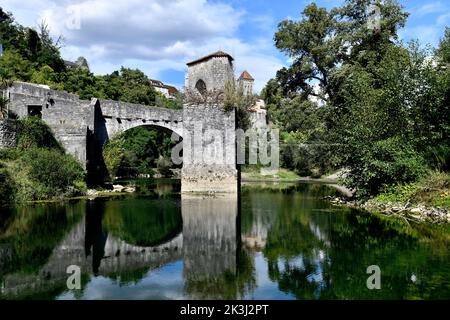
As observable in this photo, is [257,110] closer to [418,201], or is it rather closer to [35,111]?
[35,111]

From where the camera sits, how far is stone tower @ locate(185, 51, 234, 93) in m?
40.8

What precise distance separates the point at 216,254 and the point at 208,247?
78 cm

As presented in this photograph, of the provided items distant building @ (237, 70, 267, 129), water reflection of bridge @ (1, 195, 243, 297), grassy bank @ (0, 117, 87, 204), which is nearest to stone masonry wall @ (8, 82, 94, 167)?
grassy bank @ (0, 117, 87, 204)

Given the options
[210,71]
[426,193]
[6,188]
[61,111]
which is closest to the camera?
[426,193]

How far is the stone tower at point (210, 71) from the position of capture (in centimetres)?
4081

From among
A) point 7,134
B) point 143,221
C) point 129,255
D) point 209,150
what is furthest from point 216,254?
point 7,134

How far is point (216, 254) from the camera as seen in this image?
10.8m

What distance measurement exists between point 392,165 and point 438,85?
3.71 meters

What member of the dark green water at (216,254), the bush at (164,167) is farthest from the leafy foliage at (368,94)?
the bush at (164,167)

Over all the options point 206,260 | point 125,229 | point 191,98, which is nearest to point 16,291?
point 206,260

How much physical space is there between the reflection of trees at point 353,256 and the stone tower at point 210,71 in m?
25.4

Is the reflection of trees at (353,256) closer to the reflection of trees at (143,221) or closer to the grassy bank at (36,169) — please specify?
the reflection of trees at (143,221)

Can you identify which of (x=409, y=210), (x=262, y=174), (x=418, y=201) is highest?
(x=262, y=174)

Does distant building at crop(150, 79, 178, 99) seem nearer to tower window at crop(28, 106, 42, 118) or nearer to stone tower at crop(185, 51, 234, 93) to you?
stone tower at crop(185, 51, 234, 93)
